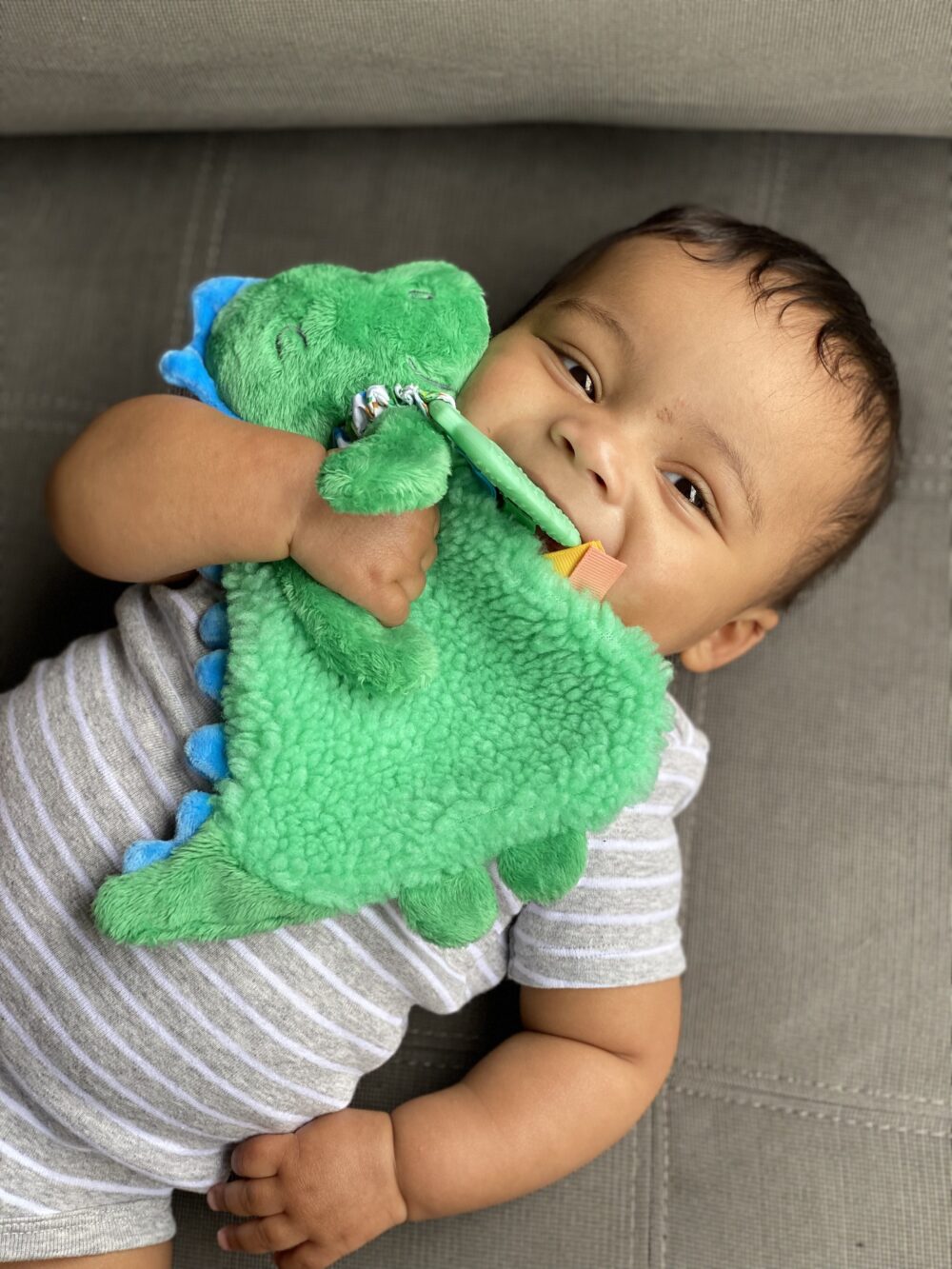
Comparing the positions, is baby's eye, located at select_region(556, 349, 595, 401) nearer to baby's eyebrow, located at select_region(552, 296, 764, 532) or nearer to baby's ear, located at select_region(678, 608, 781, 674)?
baby's eyebrow, located at select_region(552, 296, 764, 532)

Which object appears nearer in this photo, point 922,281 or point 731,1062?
point 731,1062

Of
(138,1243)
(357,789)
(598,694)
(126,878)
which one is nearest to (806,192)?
(598,694)

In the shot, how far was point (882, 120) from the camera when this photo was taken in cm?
107

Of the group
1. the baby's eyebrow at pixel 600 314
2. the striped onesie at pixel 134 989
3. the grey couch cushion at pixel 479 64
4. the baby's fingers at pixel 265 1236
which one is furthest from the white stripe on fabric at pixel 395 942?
the grey couch cushion at pixel 479 64

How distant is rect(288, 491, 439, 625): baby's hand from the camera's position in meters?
0.73

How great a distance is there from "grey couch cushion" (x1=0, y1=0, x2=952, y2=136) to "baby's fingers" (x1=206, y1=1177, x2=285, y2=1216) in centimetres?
94

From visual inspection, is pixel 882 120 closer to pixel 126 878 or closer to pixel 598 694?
pixel 598 694

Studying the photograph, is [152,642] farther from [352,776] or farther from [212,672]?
[352,776]

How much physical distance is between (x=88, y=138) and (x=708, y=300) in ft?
2.38

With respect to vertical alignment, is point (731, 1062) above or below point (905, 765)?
below

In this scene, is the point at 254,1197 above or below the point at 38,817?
below

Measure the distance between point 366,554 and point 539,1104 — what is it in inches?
18.8

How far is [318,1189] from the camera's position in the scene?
34.9 inches

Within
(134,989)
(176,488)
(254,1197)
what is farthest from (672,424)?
(254,1197)
